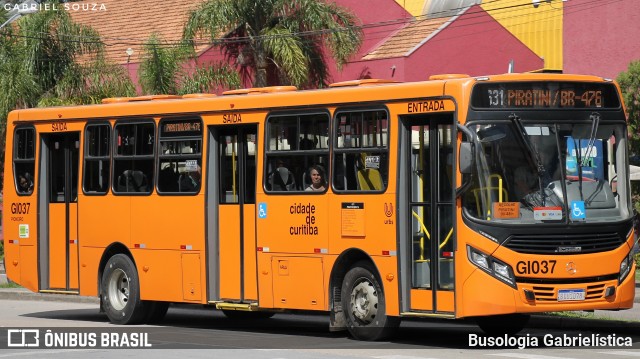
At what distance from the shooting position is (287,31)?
38.2 meters

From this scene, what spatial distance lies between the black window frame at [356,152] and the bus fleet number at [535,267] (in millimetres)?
2019

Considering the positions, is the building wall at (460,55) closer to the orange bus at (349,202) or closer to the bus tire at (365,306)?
the orange bus at (349,202)

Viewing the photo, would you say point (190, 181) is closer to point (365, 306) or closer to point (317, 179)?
point (317, 179)

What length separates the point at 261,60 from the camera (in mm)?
39281

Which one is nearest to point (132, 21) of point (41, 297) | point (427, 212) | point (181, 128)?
point (41, 297)

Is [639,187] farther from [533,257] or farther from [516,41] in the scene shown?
[533,257]

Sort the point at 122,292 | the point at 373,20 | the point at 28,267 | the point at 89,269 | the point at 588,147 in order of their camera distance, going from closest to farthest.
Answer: the point at 588,147 < the point at 122,292 < the point at 89,269 < the point at 28,267 < the point at 373,20

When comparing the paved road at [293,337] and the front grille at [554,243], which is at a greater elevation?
the front grille at [554,243]

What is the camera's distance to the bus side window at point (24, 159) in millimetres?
22078

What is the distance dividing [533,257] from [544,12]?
3024cm

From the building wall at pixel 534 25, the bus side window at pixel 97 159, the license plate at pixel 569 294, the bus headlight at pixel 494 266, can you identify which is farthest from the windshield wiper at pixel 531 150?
the building wall at pixel 534 25

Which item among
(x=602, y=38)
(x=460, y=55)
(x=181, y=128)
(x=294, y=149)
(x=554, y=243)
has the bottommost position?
(x=554, y=243)

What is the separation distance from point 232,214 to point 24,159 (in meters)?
4.83

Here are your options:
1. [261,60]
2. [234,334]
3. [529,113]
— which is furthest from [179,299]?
[261,60]
